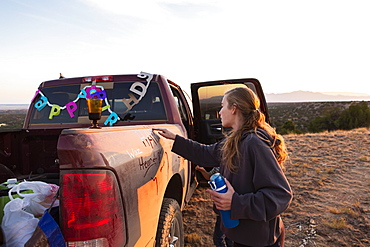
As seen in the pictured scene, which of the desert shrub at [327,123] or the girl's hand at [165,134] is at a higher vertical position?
the girl's hand at [165,134]

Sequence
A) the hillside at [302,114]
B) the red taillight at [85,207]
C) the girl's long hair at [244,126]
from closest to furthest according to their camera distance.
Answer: the red taillight at [85,207] → the girl's long hair at [244,126] → the hillside at [302,114]

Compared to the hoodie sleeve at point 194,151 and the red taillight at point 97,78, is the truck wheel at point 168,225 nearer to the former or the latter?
the hoodie sleeve at point 194,151

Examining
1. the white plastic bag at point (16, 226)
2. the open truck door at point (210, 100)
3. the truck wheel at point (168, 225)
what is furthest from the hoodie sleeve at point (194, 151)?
the open truck door at point (210, 100)

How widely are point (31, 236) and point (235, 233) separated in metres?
1.16

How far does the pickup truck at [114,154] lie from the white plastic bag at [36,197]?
42cm

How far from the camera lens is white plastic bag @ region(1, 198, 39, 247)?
1.29 meters

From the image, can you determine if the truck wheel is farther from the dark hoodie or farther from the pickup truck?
the dark hoodie

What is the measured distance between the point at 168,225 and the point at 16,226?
3.81 feet

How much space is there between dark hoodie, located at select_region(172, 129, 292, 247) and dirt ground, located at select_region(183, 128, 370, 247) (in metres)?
2.43

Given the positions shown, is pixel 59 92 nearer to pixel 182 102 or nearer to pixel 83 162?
pixel 182 102

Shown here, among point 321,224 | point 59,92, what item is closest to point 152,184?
point 59,92

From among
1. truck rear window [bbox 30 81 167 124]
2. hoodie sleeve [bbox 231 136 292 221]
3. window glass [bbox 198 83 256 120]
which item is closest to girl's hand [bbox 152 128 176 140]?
truck rear window [bbox 30 81 167 124]

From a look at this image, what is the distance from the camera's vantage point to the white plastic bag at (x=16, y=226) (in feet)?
4.24

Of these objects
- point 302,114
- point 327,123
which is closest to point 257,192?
point 327,123
